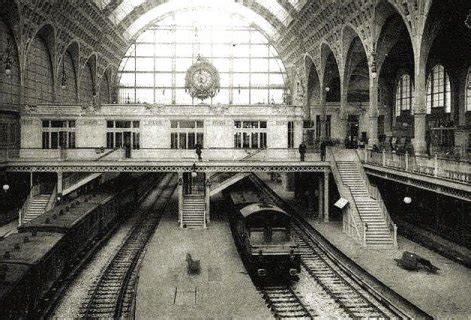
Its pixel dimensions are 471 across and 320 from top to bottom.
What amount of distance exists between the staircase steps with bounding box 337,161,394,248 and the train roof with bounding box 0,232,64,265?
16.1 m

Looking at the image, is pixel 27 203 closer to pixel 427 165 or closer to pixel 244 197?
pixel 244 197

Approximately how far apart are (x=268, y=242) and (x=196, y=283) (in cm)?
351

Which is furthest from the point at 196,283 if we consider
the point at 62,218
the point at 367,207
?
the point at 367,207

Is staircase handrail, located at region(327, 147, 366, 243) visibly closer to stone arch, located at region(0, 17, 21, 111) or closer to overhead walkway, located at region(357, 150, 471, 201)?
overhead walkway, located at region(357, 150, 471, 201)

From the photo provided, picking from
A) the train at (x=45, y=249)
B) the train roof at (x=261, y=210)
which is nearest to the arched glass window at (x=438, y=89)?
the train roof at (x=261, y=210)

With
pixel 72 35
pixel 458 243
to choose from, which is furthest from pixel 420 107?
pixel 72 35

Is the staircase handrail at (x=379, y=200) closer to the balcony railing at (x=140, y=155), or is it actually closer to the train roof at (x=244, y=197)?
the balcony railing at (x=140, y=155)

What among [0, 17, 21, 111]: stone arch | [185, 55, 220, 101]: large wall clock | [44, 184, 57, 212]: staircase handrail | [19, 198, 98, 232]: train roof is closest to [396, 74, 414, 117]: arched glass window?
[185, 55, 220, 101]: large wall clock

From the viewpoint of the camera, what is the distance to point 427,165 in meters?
21.3

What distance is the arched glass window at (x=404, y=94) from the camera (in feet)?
A: 139

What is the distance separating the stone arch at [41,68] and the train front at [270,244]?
88.1 ft

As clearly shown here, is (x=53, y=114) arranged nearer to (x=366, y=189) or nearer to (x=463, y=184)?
(x=366, y=189)

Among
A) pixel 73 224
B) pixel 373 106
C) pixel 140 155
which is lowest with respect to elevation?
pixel 73 224

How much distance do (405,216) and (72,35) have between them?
36.0 meters
